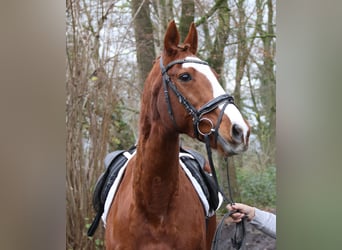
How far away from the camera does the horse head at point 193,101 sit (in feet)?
4.15

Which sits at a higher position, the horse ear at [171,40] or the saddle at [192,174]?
the horse ear at [171,40]

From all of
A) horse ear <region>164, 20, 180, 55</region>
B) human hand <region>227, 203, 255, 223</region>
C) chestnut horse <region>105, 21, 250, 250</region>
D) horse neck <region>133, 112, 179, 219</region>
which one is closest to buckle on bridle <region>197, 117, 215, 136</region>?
chestnut horse <region>105, 21, 250, 250</region>

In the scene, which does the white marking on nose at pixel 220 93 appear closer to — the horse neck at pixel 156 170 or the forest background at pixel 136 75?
the horse neck at pixel 156 170

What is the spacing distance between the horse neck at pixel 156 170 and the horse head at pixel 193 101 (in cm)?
5

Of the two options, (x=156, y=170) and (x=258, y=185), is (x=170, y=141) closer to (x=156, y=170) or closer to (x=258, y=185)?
(x=156, y=170)

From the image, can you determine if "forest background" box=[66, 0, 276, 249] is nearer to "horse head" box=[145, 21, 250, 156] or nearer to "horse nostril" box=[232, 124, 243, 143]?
"horse head" box=[145, 21, 250, 156]

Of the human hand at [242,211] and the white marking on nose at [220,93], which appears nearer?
the white marking on nose at [220,93]

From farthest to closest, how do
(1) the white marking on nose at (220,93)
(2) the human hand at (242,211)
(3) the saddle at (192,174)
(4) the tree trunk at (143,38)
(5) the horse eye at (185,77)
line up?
1. (4) the tree trunk at (143,38)
2. (2) the human hand at (242,211)
3. (3) the saddle at (192,174)
4. (5) the horse eye at (185,77)
5. (1) the white marking on nose at (220,93)

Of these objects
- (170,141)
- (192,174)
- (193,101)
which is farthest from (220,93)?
(192,174)

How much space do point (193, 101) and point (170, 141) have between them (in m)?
0.16

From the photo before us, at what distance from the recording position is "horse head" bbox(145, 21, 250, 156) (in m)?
1.26

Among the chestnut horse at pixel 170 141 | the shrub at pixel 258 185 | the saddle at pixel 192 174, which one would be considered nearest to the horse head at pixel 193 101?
the chestnut horse at pixel 170 141

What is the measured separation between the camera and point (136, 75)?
2.12 m
